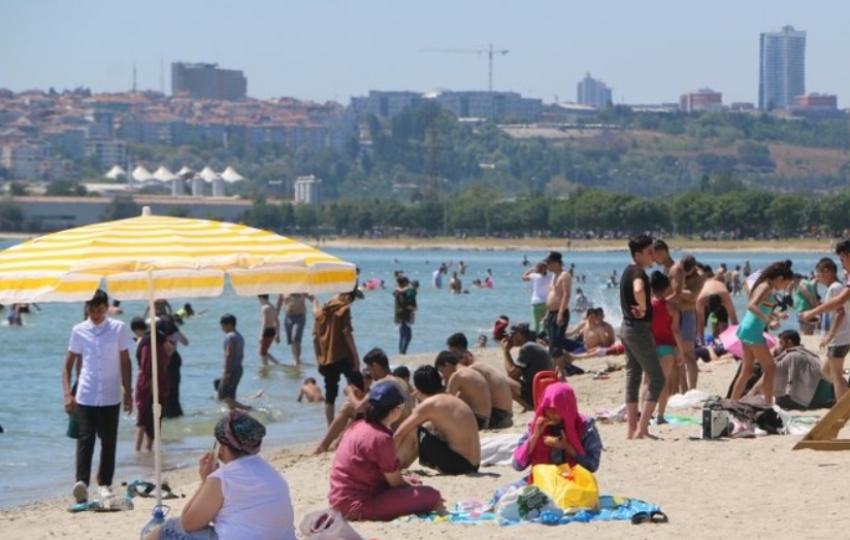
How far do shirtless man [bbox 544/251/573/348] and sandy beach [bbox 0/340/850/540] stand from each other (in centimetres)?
500

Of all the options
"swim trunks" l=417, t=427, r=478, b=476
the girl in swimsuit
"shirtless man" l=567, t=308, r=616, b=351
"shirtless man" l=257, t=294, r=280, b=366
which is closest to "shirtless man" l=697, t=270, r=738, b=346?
the girl in swimsuit

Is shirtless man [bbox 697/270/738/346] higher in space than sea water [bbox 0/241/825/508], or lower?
higher

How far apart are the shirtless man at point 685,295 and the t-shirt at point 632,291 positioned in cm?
175

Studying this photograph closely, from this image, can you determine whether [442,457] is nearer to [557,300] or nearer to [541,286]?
[557,300]

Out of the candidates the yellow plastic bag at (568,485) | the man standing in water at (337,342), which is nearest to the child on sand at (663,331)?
the man standing in water at (337,342)

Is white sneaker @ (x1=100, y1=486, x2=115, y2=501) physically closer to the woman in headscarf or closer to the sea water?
the sea water

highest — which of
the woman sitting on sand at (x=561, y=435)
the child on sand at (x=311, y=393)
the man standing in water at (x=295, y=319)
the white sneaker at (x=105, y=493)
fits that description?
the woman sitting on sand at (x=561, y=435)

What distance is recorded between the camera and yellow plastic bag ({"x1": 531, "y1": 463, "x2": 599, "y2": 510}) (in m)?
9.41

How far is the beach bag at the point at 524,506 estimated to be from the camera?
931 cm

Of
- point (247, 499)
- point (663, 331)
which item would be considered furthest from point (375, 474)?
point (663, 331)

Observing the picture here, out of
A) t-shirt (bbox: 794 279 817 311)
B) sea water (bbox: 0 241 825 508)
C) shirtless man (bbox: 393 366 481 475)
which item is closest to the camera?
shirtless man (bbox: 393 366 481 475)

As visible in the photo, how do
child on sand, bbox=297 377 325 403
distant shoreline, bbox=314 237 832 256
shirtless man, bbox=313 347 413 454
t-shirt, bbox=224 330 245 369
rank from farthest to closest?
distant shoreline, bbox=314 237 832 256 → child on sand, bbox=297 377 325 403 → t-shirt, bbox=224 330 245 369 → shirtless man, bbox=313 347 413 454

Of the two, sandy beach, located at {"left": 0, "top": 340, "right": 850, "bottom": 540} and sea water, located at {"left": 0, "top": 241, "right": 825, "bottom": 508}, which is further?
sea water, located at {"left": 0, "top": 241, "right": 825, "bottom": 508}

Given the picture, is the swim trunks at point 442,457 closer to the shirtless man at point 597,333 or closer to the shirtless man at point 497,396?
the shirtless man at point 497,396
